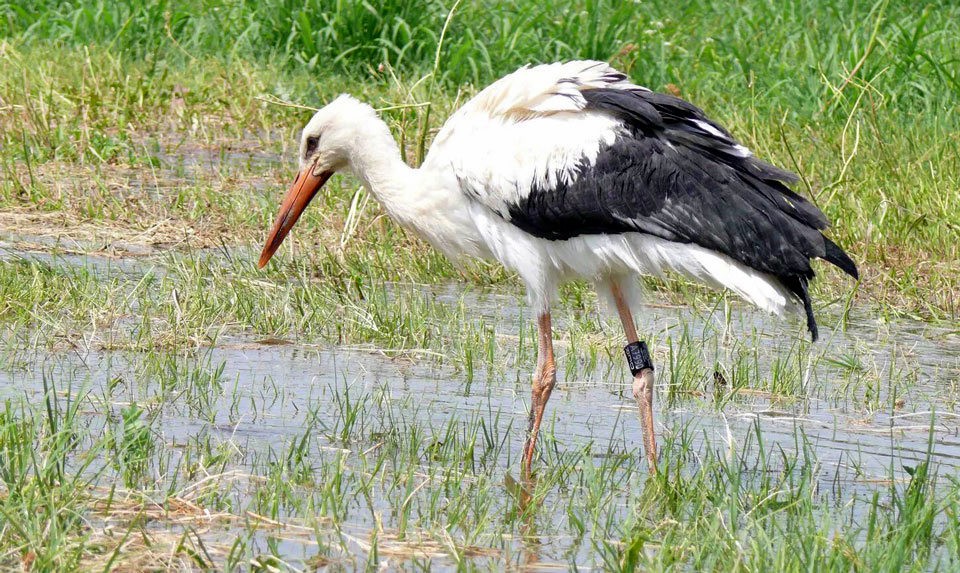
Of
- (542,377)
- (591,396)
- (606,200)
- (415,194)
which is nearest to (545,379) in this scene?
(542,377)

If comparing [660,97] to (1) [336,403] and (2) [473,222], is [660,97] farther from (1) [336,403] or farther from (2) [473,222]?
(1) [336,403]

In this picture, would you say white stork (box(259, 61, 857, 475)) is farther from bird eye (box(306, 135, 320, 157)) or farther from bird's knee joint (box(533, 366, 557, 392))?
bird eye (box(306, 135, 320, 157))

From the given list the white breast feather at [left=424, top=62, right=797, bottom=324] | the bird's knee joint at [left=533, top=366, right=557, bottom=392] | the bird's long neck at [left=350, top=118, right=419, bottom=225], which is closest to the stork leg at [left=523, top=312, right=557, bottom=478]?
the bird's knee joint at [left=533, top=366, right=557, bottom=392]

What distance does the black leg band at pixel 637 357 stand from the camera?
538 cm

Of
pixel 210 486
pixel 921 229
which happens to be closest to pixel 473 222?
pixel 210 486

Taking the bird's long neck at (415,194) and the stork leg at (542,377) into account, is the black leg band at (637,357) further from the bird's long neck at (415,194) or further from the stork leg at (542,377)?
the bird's long neck at (415,194)

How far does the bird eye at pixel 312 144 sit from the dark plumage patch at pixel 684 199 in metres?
0.94

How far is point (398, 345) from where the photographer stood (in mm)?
6102

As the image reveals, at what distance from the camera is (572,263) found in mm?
5406

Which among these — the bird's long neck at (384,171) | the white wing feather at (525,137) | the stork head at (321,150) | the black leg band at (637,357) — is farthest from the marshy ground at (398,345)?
the white wing feather at (525,137)

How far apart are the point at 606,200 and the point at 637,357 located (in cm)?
57

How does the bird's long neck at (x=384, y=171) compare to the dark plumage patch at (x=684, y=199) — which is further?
the bird's long neck at (x=384, y=171)

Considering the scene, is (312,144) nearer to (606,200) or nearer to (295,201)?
(295,201)

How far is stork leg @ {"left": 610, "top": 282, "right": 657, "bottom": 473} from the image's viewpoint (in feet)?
16.7
